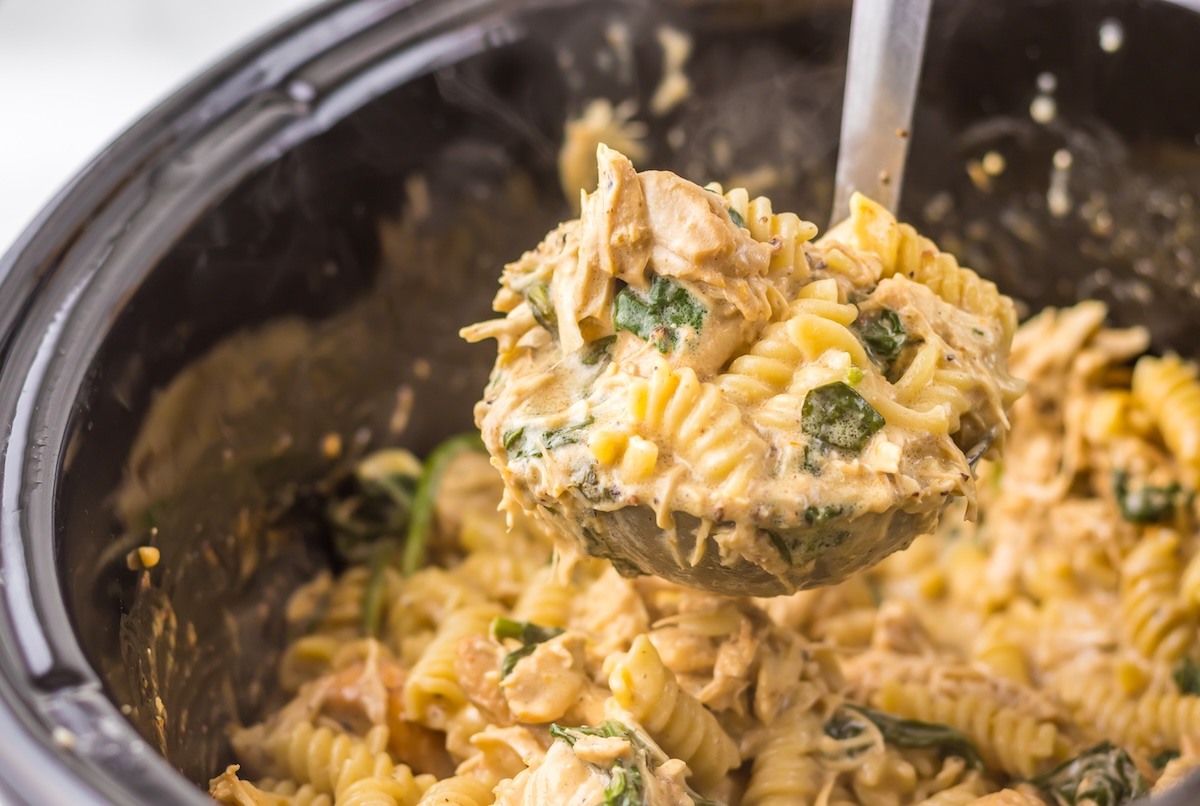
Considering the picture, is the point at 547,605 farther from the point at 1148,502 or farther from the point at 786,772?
the point at 1148,502

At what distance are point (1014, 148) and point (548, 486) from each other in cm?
188

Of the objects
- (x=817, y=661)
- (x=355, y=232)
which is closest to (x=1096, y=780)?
(x=817, y=661)

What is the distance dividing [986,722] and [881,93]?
1301 millimetres

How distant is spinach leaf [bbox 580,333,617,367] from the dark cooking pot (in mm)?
895

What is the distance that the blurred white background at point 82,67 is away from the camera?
174 inches

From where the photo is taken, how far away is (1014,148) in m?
A: 3.18

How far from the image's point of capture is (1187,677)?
277 centimetres

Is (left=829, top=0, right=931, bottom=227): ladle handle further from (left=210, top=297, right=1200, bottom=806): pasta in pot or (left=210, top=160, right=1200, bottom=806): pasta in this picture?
(left=210, top=297, right=1200, bottom=806): pasta in pot

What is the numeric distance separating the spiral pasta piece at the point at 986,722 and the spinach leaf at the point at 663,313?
3.46ft

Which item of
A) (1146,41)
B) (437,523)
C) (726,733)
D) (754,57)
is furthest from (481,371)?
(1146,41)

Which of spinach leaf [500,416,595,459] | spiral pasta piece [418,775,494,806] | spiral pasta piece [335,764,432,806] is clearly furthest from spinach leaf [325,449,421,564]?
spinach leaf [500,416,595,459]

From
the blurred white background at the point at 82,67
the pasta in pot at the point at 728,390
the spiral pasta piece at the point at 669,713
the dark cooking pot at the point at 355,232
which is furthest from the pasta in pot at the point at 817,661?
the blurred white background at the point at 82,67

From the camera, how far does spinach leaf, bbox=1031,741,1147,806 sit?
229cm

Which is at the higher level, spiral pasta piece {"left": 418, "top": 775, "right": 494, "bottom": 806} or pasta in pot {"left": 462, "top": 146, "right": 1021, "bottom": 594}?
pasta in pot {"left": 462, "top": 146, "right": 1021, "bottom": 594}
